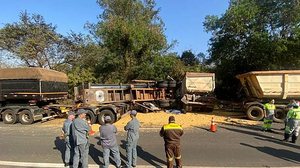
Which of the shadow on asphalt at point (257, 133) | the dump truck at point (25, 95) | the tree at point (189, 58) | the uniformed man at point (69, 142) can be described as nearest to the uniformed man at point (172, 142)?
the uniformed man at point (69, 142)

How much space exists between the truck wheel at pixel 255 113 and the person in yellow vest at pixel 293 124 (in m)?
5.64

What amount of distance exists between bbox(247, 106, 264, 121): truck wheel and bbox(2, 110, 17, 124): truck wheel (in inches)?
505

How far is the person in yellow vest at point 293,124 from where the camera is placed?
1214 centimetres

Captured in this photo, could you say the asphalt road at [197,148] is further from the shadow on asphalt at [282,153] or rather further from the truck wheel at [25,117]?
the truck wheel at [25,117]

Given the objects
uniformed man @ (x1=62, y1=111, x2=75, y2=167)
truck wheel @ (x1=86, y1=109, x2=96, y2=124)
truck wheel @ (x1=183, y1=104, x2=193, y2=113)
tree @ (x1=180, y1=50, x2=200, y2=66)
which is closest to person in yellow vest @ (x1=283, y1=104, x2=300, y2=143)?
uniformed man @ (x1=62, y1=111, x2=75, y2=167)

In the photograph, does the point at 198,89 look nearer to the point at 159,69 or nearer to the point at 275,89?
the point at 275,89

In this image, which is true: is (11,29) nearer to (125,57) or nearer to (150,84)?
(125,57)

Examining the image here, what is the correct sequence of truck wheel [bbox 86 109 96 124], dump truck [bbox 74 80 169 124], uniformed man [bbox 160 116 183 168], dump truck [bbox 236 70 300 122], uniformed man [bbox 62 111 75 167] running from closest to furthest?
uniformed man [bbox 160 116 183 168] < uniformed man [bbox 62 111 75 167] < truck wheel [bbox 86 109 96 124] < dump truck [bbox 74 80 169 124] < dump truck [bbox 236 70 300 122]

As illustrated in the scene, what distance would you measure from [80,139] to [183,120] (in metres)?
10.1

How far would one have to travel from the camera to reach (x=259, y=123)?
17266 millimetres

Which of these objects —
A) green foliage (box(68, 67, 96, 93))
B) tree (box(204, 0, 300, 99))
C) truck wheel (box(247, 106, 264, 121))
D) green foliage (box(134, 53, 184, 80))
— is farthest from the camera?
green foliage (box(68, 67, 96, 93))

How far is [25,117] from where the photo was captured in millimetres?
18359

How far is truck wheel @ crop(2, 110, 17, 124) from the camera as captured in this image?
18.4 metres

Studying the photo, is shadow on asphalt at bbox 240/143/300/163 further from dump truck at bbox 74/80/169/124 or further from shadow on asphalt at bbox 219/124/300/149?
dump truck at bbox 74/80/169/124
